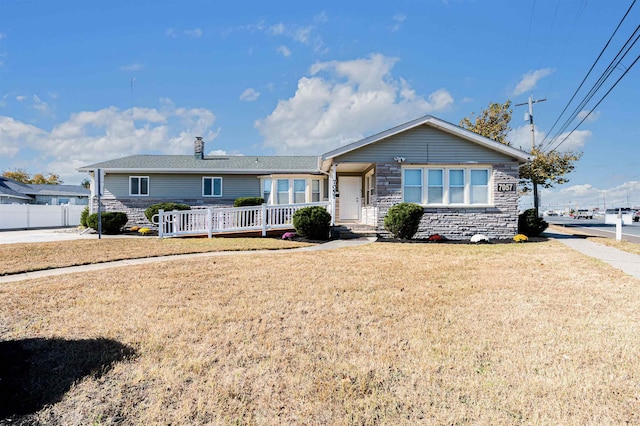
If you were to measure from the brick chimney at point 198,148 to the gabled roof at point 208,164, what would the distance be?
0.31 meters

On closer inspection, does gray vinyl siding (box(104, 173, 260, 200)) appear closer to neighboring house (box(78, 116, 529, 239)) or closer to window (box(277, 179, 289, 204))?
window (box(277, 179, 289, 204))

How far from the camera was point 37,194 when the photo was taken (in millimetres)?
38781

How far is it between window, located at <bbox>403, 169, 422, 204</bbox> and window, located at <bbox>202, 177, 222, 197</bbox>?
1120 centimetres

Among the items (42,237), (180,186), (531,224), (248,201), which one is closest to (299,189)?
(248,201)

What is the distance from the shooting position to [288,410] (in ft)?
8.47

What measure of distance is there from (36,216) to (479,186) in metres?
27.4

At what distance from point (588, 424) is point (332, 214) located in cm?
1259

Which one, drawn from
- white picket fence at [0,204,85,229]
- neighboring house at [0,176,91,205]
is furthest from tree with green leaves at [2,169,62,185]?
white picket fence at [0,204,85,229]

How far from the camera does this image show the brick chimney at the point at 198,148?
74.5 feet

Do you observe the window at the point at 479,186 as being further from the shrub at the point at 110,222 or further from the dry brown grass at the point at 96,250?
the shrub at the point at 110,222

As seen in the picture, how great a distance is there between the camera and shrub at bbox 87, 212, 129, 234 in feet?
56.1

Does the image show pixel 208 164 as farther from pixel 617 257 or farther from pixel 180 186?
pixel 617 257

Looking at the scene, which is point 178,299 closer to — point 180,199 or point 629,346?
point 629,346

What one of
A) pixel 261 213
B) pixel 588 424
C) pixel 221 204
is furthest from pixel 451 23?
pixel 588 424
